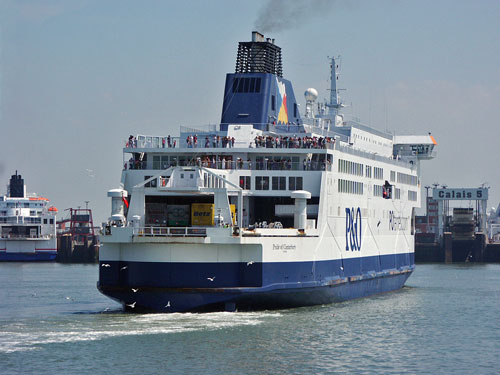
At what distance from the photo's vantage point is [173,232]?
36.4 meters

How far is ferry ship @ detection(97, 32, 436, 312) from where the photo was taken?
35500 mm

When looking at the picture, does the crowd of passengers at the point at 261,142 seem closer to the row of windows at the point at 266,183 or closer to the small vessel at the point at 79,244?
the row of windows at the point at 266,183

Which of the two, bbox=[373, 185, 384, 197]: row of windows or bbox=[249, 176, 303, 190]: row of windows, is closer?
bbox=[249, 176, 303, 190]: row of windows

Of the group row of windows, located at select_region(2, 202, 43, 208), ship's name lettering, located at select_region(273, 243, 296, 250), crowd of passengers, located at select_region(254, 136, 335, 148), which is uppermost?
crowd of passengers, located at select_region(254, 136, 335, 148)

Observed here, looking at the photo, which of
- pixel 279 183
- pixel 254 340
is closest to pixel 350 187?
pixel 279 183

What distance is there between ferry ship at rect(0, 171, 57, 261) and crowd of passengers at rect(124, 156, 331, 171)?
75101 mm

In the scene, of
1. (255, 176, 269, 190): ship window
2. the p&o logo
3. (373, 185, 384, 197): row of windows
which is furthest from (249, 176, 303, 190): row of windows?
(373, 185, 384, 197): row of windows

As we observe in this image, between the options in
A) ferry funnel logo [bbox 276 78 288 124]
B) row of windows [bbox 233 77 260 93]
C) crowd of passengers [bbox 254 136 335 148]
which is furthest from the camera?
ferry funnel logo [bbox 276 78 288 124]

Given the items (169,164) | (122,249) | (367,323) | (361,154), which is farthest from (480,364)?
(361,154)

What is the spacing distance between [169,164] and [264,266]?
7406 millimetres

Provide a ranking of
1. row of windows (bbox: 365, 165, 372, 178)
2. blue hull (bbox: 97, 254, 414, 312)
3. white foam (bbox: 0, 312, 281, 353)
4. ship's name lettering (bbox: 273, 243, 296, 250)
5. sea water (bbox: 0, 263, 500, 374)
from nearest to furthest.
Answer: sea water (bbox: 0, 263, 500, 374) < white foam (bbox: 0, 312, 281, 353) < blue hull (bbox: 97, 254, 414, 312) < ship's name lettering (bbox: 273, 243, 296, 250) < row of windows (bbox: 365, 165, 372, 178)

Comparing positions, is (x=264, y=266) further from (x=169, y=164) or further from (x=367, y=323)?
(x=169, y=164)

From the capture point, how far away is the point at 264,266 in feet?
118

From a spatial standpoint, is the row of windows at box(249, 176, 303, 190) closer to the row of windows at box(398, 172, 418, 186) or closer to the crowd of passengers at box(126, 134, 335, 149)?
the crowd of passengers at box(126, 134, 335, 149)
